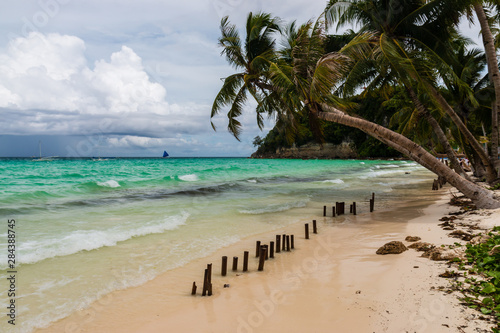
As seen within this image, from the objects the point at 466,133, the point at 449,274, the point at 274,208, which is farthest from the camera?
the point at 274,208

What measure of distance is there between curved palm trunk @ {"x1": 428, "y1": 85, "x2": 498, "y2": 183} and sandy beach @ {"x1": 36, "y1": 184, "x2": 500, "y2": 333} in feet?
19.8

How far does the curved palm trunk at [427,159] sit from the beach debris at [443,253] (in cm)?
397

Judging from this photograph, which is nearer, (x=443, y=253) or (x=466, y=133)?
(x=443, y=253)

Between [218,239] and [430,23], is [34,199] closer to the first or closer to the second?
[218,239]

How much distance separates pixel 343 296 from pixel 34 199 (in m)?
18.7

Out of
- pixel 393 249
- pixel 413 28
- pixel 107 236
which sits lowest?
pixel 107 236

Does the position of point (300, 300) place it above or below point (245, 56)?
below

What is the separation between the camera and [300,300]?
517cm

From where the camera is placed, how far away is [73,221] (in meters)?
12.1

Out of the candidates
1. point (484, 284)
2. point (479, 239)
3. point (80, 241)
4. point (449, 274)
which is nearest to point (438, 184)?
point (479, 239)

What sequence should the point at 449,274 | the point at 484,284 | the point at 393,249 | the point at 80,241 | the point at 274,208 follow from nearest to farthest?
the point at 484,284
the point at 449,274
the point at 393,249
the point at 80,241
the point at 274,208

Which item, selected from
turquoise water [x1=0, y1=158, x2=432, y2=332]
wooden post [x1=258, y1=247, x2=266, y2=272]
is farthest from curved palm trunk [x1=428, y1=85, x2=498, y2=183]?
wooden post [x1=258, y1=247, x2=266, y2=272]

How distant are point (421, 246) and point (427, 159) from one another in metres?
4.14

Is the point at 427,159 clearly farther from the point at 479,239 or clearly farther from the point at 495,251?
the point at 495,251
